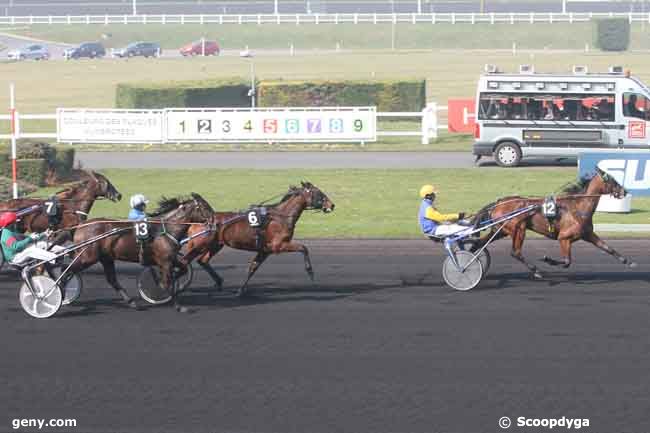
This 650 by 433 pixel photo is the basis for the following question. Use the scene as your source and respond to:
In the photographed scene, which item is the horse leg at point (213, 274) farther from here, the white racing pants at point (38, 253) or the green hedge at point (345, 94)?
the green hedge at point (345, 94)

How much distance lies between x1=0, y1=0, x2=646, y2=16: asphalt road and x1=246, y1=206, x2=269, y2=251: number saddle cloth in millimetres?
83310

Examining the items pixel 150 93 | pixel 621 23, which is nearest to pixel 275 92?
pixel 150 93

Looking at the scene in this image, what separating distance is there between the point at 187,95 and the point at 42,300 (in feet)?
93.9

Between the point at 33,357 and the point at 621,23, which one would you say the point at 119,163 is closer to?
the point at 33,357

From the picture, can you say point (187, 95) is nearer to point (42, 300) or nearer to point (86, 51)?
point (42, 300)

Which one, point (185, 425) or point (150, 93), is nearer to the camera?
point (185, 425)

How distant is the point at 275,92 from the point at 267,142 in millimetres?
5850

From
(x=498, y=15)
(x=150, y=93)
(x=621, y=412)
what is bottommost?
(x=621, y=412)

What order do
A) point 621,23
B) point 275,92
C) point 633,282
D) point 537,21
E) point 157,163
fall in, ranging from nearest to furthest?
point 633,282 → point 157,163 → point 275,92 → point 621,23 → point 537,21

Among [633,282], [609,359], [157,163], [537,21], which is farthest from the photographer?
[537,21]

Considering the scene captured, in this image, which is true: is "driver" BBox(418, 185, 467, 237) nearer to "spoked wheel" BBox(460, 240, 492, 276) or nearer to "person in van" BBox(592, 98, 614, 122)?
"spoked wheel" BBox(460, 240, 492, 276)

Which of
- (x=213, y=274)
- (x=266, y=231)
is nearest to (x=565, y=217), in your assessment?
(x=266, y=231)

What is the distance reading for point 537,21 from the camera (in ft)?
284

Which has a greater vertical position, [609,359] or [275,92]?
[275,92]
